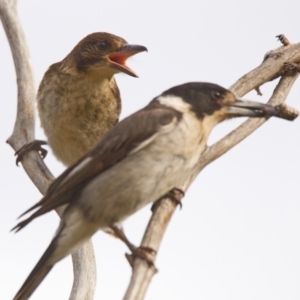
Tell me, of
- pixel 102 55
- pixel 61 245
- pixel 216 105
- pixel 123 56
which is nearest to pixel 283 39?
pixel 216 105

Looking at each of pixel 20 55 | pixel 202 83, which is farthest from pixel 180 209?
pixel 20 55

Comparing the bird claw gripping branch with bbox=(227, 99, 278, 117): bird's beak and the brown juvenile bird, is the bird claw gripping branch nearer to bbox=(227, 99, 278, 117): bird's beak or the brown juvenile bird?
bbox=(227, 99, 278, 117): bird's beak

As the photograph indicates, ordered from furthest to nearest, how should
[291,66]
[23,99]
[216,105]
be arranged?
[23,99] → [291,66] → [216,105]

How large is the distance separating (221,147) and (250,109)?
282mm

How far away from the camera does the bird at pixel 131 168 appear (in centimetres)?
482

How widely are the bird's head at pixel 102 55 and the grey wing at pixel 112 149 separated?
2264 millimetres

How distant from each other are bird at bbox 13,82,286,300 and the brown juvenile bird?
6.65 ft

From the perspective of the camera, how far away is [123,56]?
24.1 feet

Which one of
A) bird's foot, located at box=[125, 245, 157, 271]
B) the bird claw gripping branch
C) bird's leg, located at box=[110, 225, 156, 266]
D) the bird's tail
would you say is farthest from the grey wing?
the bird claw gripping branch

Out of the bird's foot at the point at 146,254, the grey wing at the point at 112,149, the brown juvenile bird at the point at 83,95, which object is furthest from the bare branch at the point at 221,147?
the brown juvenile bird at the point at 83,95

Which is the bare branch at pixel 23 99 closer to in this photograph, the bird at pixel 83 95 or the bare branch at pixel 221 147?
the bird at pixel 83 95

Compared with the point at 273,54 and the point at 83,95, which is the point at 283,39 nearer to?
the point at 273,54

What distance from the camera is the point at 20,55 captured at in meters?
6.52

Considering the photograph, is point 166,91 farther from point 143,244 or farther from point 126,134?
point 143,244
